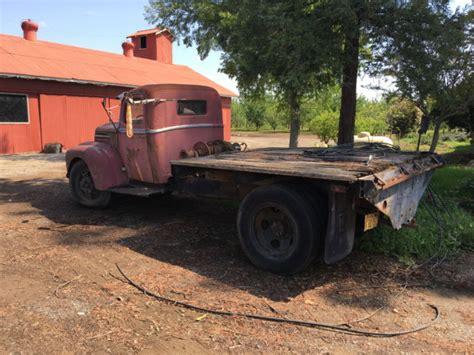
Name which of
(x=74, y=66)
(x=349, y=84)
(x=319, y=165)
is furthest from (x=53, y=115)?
(x=319, y=165)

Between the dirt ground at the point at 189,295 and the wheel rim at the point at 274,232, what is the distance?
27 centimetres

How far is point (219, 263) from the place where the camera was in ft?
16.2

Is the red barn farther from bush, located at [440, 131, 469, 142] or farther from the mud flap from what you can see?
bush, located at [440, 131, 469, 142]

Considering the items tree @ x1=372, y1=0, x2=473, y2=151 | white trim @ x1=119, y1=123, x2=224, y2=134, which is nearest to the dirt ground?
white trim @ x1=119, y1=123, x2=224, y2=134

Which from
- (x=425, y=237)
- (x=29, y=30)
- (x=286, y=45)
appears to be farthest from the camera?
(x=29, y=30)

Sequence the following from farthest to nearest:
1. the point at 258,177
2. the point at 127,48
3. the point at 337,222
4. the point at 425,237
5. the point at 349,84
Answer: the point at 127,48, the point at 349,84, the point at 425,237, the point at 258,177, the point at 337,222

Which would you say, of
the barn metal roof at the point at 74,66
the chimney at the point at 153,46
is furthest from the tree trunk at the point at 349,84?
the chimney at the point at 153,46

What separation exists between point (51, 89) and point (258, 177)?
589 inches

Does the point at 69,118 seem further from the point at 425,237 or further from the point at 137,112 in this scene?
the point at 425,237

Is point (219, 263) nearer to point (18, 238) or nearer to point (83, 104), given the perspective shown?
point (18, 238)

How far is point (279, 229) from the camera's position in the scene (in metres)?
4.64

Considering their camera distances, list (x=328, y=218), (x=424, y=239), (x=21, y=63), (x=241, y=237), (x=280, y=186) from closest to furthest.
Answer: (x=328, y=218)
(x=280, y=186)
(x=241, y=237)
(x=424, y=239)
(x=21, y=63)

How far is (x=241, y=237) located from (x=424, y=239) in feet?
7.65

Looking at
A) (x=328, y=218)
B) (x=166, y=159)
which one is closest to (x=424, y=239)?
(x=328, y=218)
